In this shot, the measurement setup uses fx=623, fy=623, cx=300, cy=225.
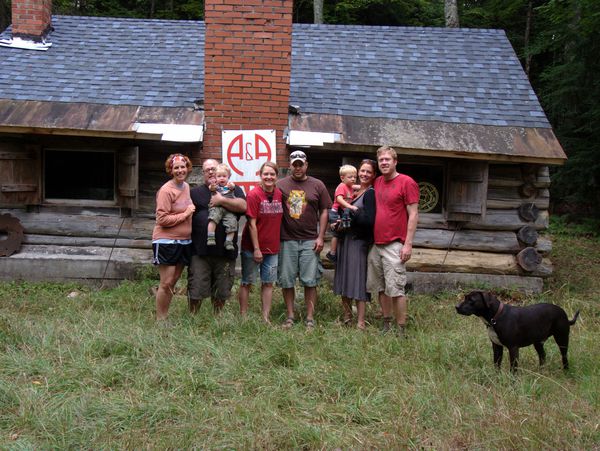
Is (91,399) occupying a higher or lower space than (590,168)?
lower

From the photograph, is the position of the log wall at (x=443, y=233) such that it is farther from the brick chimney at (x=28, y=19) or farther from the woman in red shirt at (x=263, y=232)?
the brick chimney at (x=28, y=19)

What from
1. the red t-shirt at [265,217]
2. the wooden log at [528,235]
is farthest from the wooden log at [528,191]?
the red t-shirt at [265,217]

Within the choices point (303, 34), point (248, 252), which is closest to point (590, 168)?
point (303, 34)

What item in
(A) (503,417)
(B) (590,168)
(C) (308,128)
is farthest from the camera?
(B) (590,168)

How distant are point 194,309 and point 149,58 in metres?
5.86

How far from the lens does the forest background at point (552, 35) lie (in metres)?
13.8

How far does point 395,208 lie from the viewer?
5750mm

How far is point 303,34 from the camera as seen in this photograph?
37.1 ft

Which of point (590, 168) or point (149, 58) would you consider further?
point (590, 168)

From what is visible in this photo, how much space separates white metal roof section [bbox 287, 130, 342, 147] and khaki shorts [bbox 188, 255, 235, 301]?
276 centimetres

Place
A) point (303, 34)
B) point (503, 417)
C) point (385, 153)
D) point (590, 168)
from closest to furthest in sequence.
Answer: point (503, 417) < point (385, 153) < point (303, 34) < point (590, 168)

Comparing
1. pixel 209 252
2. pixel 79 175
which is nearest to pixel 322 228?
pixel 209 252

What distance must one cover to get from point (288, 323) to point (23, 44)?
24.0ft

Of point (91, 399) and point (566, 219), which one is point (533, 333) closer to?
point (91, 399)
